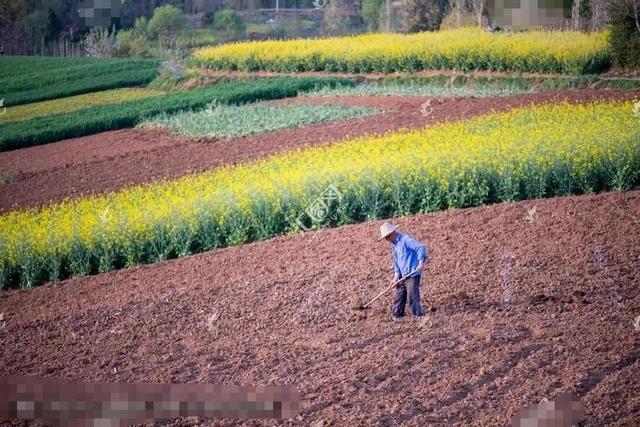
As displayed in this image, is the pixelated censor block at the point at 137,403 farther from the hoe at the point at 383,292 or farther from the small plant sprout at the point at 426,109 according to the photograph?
the small plant sprout at the point at 426,109

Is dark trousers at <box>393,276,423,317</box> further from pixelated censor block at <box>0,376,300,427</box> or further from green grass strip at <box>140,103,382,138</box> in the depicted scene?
green grass strip at <box>140,103,382,138</box>

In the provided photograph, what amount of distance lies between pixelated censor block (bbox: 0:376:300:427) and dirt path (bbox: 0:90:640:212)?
7.68 metres

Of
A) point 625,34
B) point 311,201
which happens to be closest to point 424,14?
point 625,34

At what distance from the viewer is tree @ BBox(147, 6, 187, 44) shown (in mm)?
23753

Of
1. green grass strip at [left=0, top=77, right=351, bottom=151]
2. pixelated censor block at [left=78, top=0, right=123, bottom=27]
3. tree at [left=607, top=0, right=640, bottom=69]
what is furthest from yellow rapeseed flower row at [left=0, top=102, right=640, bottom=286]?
tree at [left=607, top=0, right=640, bottom=69]

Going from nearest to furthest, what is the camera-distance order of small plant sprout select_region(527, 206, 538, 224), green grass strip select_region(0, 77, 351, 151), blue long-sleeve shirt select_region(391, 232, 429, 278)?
blue long-sleeve shirt select_region(391, 232, 429, 278)
small plant sprout select_region(527, 206, 538, 224)
green grass strip select_region(0, 77, 351, 151)

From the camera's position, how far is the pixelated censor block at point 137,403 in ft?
25.0

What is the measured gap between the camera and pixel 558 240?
37.2ft

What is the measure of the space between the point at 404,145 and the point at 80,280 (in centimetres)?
611

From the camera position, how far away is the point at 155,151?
19156 mm

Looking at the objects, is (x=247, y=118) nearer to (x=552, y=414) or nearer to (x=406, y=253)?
(x=406, y=253)

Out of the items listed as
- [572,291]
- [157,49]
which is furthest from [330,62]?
[572,291]

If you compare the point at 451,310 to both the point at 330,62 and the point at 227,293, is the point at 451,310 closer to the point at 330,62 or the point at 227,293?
the point at 227,293

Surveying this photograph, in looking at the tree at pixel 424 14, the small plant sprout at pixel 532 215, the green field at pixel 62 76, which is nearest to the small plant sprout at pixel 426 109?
the green field at pixel 62 76
